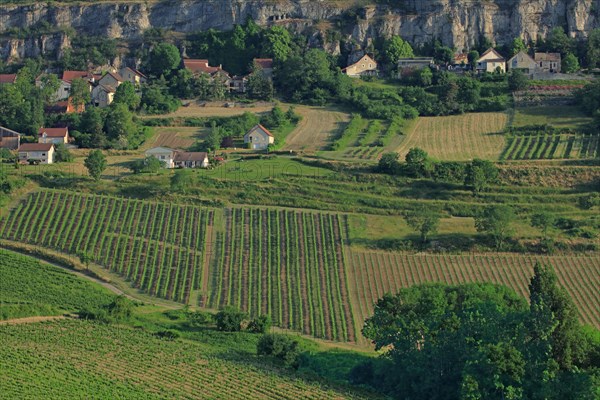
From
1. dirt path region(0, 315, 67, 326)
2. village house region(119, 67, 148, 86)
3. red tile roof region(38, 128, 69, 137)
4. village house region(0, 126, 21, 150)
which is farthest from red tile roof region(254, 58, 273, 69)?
dirt path region(0, 315, 67, 326)

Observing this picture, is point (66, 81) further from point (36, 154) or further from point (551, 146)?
→ point (551, 146)

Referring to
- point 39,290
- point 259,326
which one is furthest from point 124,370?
point 39,290

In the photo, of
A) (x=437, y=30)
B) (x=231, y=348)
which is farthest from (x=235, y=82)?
(x=231, y=348)

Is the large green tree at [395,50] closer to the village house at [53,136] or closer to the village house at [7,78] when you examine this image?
the village house at [53,136]

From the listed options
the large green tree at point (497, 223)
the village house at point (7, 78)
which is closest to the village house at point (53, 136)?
the village house at point (7, 78)

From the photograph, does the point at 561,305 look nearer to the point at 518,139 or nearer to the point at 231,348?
the point at 231,348

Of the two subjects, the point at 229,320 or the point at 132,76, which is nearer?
the point at 229,320
